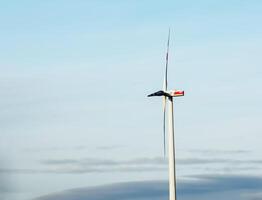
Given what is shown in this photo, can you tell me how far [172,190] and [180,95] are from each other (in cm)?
1922

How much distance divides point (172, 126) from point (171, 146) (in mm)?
4167

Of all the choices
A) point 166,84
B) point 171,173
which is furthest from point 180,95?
point 171,173

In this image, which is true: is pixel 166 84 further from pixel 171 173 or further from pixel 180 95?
pixel 171 173

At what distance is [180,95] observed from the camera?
16412 cm

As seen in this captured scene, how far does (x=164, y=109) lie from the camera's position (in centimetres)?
16725

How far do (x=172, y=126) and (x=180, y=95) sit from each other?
22.1 feet

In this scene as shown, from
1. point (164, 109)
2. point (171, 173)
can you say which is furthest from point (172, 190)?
point (164, 109)

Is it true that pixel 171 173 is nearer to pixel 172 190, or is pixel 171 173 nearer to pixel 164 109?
pixel 172 190

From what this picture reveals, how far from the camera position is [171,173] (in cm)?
16025

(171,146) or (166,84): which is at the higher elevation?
(166,84)

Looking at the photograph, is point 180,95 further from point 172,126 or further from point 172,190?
point 172,190

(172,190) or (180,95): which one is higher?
(180,95)

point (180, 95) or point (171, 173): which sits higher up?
point (180, 95)

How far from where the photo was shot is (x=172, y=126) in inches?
6378
